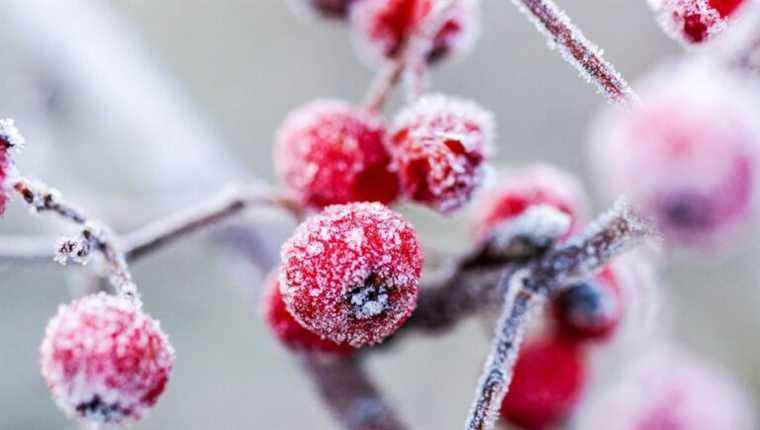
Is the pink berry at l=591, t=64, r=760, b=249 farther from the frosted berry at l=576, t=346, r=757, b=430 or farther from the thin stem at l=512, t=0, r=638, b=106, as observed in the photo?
the frosted berry at l=576, t=346, r=757, b=430

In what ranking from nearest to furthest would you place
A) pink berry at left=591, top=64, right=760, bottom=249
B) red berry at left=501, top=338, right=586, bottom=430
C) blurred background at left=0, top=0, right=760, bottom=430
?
pink berry at left=591, top=64, right=760, bottom=249 < red berry at left=501, top=338, right=586, bottom=430 < blurred background at left=0, top=0, right=760, bottom=430

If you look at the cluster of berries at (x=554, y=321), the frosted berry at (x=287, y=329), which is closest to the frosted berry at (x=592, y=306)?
the cluster of berries at (x=554, y=321)

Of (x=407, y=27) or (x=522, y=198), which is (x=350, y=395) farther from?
(x=407, y=27)

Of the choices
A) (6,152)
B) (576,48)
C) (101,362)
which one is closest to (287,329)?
(101,362)

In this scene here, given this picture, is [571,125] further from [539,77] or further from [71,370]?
[71,370]

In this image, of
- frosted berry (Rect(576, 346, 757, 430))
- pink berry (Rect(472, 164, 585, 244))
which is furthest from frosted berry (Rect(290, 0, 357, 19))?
frosted berry (Rect(576, 346, 757, 430))

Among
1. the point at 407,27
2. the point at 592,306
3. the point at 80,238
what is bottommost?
the point at 80,238
